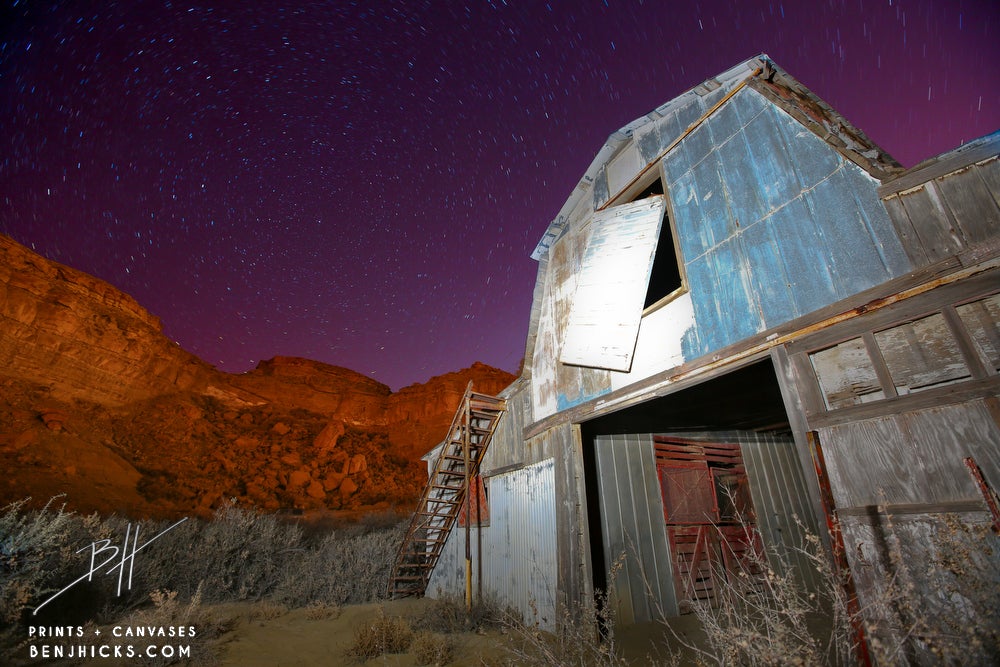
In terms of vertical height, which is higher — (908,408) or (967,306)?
(967,306)

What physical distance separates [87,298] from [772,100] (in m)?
38.4

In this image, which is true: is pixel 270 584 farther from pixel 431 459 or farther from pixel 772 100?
pixel 772 100

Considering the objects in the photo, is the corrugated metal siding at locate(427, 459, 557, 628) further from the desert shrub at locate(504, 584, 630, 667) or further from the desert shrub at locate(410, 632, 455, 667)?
the desert shrub at locate(410, 632, 455, 667)

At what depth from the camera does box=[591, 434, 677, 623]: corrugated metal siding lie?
23.6ft

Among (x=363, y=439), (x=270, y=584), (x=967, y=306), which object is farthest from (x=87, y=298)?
(x=967, y=306)

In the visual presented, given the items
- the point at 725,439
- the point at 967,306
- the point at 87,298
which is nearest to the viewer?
the point at 967,306

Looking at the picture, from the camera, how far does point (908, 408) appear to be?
10.9ft

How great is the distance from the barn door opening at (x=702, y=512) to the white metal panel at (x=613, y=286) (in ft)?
11.6

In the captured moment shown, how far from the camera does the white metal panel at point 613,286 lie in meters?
6.32

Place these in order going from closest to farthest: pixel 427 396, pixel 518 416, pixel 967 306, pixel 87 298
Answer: pixel 967 306 → pixel 518 416 → pixel 87 298 → pixel 427 396

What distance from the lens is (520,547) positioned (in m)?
8.20

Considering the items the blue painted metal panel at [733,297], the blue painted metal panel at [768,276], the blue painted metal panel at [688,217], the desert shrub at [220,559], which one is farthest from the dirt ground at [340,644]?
the blue painted metal panel at [688,217]

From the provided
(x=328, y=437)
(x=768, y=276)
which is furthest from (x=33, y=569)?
(x=328, y=437)
